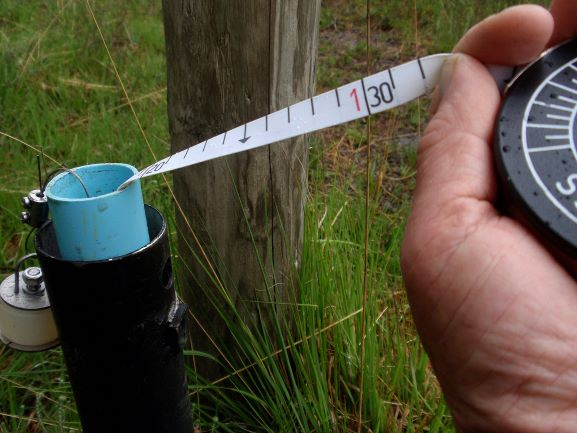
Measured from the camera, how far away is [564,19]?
3.37 feet

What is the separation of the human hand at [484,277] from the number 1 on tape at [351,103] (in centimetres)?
7

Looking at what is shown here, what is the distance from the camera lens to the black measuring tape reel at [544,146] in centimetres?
86

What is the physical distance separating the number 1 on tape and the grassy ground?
1.81 feet

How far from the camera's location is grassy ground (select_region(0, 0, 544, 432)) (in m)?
1.56

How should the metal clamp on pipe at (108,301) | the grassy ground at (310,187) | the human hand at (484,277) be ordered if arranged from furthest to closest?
the grassy ground at (310,187)
the metal clamp on pipe at (108,301)
the human hand at (484,277)

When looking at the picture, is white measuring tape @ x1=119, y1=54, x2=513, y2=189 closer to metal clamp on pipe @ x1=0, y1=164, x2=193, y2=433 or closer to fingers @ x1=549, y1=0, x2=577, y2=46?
metal clamp on pipe @ x1=0, y1=164, x2=193, y2=433

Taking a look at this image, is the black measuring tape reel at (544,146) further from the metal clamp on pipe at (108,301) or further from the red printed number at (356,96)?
the metal clamp on pipe at (108,301)

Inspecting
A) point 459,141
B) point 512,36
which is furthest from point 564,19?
point 459,141

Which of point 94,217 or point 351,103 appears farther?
point 351,103

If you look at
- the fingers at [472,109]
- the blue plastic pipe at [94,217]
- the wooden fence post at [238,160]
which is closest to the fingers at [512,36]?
the fingers at [472,109]

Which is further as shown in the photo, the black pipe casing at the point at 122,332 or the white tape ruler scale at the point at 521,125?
the black pipe casing at the point at 122,332

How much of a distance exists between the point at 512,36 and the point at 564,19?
185mm

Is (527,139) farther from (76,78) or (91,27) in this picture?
(91,27)

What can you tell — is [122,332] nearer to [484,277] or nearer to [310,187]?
[484,277]
